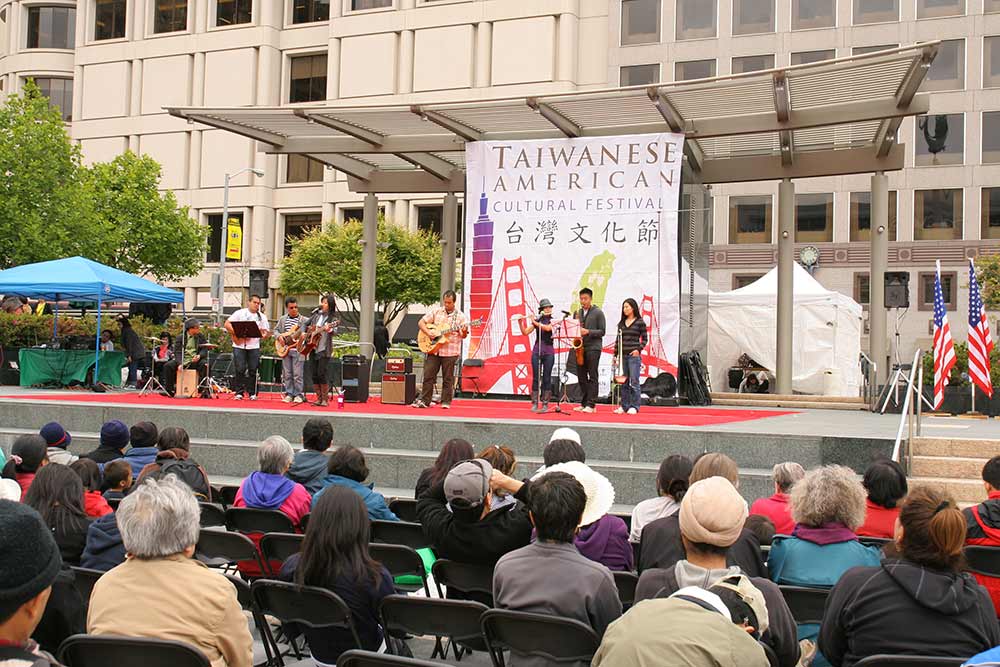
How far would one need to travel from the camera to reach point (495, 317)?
20188 millimetres

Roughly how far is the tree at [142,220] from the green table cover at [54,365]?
62.4 feet

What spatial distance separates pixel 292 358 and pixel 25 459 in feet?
34.4

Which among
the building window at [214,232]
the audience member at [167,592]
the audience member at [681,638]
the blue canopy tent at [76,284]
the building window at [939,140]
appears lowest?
the audience member at [167,592]

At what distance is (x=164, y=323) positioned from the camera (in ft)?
90.2

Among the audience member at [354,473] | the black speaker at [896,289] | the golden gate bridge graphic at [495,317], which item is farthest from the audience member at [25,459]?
the black speaker at [896,289]

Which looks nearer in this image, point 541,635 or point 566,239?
point 541,635

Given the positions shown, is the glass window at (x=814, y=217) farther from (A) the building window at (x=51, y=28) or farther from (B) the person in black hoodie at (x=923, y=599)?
(B) the person in black hoodie at (x=923, y=599)

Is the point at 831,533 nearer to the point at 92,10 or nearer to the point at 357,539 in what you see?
the point at 357,539

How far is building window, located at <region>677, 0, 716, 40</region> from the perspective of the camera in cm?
4375

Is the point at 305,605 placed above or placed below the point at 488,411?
below

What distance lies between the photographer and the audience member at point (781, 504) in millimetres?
6285

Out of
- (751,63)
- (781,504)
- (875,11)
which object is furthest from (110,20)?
(781,504)

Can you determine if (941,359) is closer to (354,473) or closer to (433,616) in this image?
(354,473)

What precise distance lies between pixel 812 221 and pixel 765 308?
1610cm
